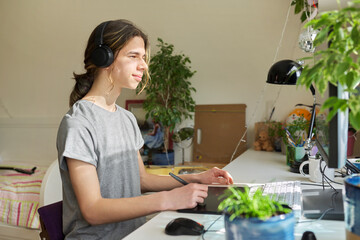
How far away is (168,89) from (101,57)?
4.16 ft

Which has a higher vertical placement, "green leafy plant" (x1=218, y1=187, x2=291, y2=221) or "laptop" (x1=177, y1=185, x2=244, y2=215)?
"green leafy plant" (x1=218, y1=187, x2=291, y2=221)

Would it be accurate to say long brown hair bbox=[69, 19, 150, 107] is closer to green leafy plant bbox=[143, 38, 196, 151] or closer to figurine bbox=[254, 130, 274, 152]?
green leafy plant bbox=[143, 38, 196, 151]

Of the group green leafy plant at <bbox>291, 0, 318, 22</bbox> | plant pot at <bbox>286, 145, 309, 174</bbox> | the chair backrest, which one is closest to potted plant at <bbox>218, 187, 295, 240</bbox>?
the chair backrest

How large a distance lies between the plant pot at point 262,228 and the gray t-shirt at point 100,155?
533 mm

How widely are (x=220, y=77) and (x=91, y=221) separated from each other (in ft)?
5.64

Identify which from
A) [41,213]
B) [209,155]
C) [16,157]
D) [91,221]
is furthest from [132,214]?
[16,157]

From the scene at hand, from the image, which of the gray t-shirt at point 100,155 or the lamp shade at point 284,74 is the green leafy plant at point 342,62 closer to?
the gray t-shirt at point 100,155

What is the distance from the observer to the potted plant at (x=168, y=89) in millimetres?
2258

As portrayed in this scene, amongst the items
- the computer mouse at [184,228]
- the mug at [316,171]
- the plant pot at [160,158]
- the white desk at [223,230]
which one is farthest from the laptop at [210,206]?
the plant pot at [160,158]

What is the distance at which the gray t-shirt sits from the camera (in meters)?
0.93

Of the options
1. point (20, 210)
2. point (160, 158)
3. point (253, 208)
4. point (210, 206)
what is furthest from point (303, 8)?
point (20, 210)

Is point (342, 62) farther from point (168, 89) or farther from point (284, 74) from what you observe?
point (168, 89)

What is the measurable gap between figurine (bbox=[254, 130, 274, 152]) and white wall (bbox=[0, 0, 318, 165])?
165 mm

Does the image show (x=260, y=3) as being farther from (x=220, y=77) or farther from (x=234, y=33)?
(x=220, y=77)
